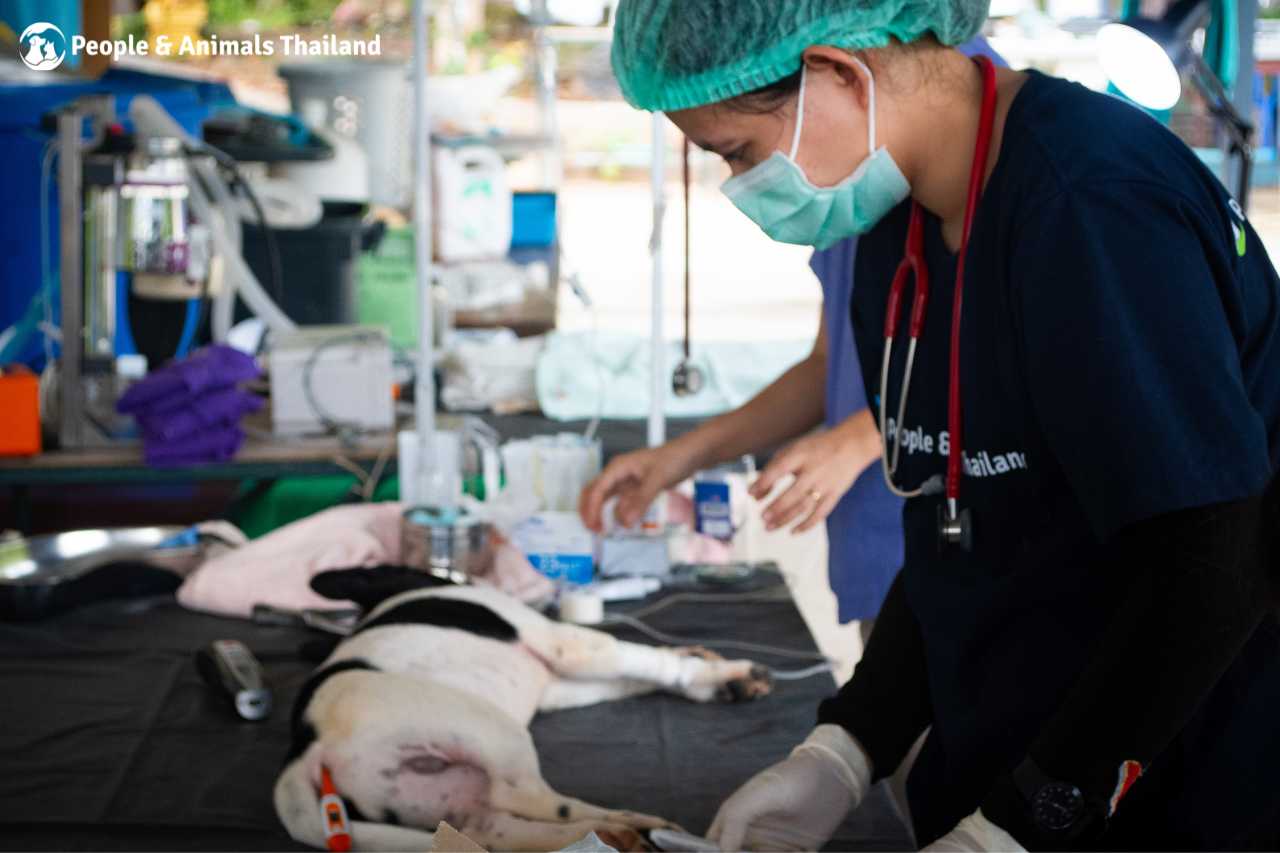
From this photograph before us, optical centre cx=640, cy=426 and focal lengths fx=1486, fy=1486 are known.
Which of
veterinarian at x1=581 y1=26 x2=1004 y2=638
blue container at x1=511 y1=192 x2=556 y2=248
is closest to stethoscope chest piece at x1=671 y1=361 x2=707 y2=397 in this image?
veterinarian at x1=581 y1=26 x2=1004 y2=638

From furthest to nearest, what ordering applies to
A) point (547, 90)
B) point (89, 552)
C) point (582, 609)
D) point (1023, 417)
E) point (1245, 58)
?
1. point (1245, 58)
2. point (547, 90)
3. point (89, 552)
4. point (582, 609)
5. point (1023, 417)

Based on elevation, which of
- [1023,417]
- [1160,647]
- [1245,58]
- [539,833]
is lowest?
[539,833]

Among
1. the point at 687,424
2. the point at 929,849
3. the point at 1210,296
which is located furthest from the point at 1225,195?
the point at 687,424

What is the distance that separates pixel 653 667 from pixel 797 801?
22.0 inches

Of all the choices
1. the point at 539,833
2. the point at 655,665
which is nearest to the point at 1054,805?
the point at 539,833

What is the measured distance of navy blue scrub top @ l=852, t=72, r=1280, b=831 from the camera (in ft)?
3.36

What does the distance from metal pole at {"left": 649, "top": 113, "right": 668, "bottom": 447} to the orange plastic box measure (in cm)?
127

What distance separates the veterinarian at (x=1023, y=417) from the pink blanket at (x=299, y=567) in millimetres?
865

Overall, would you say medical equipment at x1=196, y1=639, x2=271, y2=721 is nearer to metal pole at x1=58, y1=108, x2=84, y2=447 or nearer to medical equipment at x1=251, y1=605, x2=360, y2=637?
medical equipment at x1=251, y1=605, x2=360, y2=637

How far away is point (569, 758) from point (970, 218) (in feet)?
2.81

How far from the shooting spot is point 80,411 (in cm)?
311

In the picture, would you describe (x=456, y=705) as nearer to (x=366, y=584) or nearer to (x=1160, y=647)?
(x=366, y=584)

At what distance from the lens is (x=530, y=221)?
226 inches

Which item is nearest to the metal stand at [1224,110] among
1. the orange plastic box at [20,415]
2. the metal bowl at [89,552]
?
the metal bowl at [89,552]
